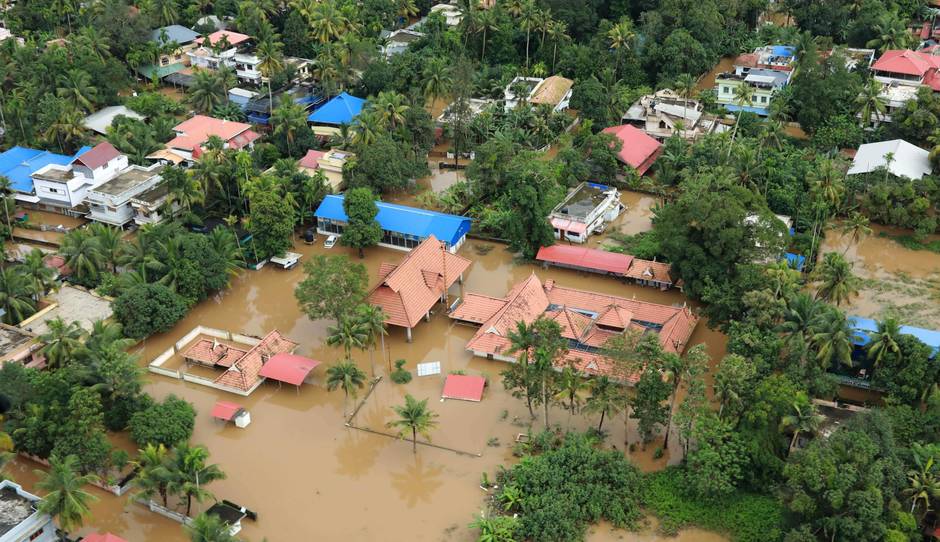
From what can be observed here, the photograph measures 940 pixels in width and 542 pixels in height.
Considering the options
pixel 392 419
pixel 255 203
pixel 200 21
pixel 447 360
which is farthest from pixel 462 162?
pixel 200 21

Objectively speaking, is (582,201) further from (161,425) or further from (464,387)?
(161,425)

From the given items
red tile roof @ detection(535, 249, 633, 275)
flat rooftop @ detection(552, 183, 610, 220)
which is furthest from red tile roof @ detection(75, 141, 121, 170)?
flat rooftop @ detection(552, 183, 610, 220)

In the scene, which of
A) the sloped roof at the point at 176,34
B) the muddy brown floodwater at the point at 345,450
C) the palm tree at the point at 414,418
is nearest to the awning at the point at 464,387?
the muddy brown floodwater at the point at 345,450

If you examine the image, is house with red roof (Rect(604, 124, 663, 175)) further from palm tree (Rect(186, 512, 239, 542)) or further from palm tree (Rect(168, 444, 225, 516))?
palm tree (Rect(186, 512, 239, 542))

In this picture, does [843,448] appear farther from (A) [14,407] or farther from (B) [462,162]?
(B) [462,162]

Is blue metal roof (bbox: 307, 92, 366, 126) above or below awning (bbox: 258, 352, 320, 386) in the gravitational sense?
above

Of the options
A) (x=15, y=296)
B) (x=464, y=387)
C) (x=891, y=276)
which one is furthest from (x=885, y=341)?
(x=15, y=296)
